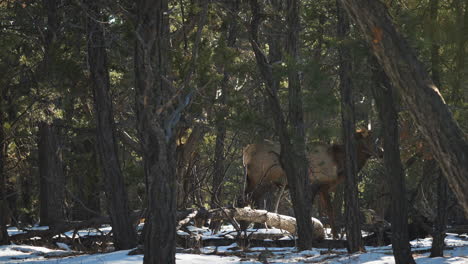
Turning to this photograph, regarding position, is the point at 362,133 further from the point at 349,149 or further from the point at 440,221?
the point at 440,221

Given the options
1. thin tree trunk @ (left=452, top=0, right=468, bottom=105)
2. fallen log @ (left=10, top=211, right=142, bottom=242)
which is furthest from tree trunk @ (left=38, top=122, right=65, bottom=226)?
thin tree trunk @ (left=452, top=0, right=468, bottom=105)

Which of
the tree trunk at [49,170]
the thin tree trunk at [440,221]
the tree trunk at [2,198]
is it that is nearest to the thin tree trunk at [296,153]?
the thin tree trunk at [440,221]

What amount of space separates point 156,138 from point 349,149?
539cm

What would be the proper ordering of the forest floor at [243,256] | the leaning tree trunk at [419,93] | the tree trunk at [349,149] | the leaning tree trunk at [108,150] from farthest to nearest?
1. the tree trunk at [349,149]
2. the leaning tree trunk at [108,150]
3. the forest floor at [243,256]
4. the leaning tree trunk at [419,93]

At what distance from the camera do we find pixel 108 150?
1201 centimetres

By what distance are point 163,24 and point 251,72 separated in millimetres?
5157

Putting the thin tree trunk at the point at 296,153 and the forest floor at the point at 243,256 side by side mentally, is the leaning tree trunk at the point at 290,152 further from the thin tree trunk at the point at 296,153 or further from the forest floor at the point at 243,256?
the forest floor at the point at 243,256

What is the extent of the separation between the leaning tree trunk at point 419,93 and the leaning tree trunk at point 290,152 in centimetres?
628

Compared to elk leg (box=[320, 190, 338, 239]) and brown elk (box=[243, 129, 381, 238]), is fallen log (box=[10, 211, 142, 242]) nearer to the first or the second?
brown elk (box=[243, 129, 381, 238])

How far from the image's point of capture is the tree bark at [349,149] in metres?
12.3

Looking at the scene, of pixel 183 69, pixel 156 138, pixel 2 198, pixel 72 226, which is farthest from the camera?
pixel 2 198

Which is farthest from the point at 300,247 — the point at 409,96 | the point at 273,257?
the point at 409,96

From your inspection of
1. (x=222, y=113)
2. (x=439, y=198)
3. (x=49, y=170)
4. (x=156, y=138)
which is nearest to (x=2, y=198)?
(x=49, y=170)

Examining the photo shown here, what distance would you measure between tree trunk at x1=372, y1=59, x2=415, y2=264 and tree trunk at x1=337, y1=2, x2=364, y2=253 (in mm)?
2263
